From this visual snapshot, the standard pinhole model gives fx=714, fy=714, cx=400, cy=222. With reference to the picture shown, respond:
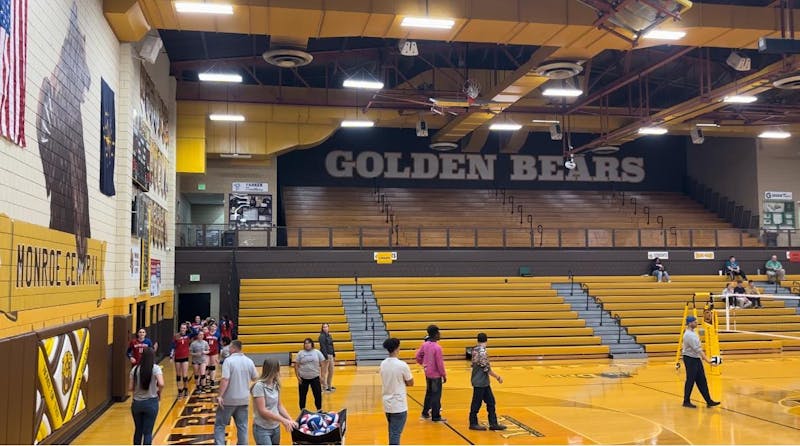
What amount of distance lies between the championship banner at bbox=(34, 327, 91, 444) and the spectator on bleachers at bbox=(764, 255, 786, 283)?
25724 millimetres

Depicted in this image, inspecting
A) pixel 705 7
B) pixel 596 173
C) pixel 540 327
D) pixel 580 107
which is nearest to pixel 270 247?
pixel 540 327

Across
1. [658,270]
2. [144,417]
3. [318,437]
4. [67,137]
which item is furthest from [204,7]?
[658,270]

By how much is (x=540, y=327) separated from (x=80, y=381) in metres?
15.9

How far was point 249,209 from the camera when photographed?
2917cm

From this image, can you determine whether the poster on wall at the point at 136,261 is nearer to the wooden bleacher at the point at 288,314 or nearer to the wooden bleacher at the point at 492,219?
the wooden bleacher at the point at 288,314

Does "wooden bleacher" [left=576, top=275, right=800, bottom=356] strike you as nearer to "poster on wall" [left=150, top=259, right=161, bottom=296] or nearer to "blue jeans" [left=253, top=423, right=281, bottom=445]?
"poster on wall" [left=150, top=259, right=161, bottom=296]

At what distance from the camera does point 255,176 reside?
29.3m

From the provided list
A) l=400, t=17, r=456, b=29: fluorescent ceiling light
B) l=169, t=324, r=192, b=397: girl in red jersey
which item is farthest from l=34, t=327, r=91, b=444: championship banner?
l=400, t=17, r=456, b=29: fluorescent ceiling light

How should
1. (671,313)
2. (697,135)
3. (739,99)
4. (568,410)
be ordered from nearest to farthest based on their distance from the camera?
1. (568,410)
2. (739,99)
3. (671,313)
4. (697,135)

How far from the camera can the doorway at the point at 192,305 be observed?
29719 mm

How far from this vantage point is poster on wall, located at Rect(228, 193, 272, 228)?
2902 centimetres

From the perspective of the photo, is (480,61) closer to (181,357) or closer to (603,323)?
(603,323)

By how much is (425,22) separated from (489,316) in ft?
40.8

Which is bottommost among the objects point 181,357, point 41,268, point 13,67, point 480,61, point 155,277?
point 181,357
